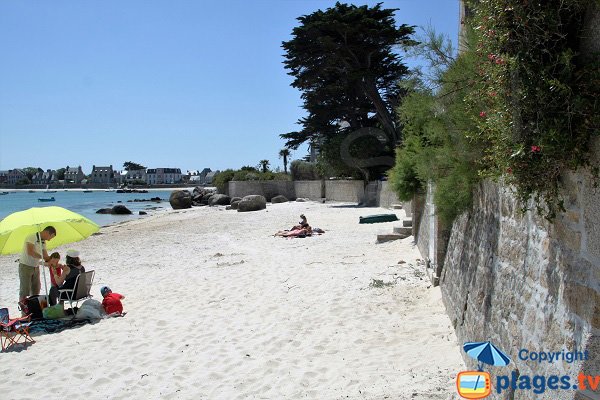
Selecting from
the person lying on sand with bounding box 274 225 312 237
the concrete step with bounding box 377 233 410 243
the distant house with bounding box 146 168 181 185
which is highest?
the distant house with bounding box 146 168 181 185

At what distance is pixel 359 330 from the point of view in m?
5.98

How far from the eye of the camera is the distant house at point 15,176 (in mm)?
153587

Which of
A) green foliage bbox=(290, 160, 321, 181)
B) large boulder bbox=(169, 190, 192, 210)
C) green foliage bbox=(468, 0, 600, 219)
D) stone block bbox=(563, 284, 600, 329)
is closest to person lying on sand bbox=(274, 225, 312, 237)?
green foliage bbox=(468, 0, 600, 219)

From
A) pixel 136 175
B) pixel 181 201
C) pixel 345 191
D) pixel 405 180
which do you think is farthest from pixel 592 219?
pixel 136 175

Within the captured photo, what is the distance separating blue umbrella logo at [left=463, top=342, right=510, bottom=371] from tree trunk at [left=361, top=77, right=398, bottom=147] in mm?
26588

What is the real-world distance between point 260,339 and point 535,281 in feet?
12.1

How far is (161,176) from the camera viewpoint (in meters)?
152

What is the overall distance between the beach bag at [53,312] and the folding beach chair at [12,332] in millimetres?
558

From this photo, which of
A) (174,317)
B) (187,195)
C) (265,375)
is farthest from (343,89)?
(265,375)

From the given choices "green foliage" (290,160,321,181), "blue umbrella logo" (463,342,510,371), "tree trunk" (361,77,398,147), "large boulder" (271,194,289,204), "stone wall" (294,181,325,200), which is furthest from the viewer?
"green foliage" (290,160,321,181)

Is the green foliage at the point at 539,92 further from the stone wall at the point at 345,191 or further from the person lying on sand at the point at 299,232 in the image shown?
the stone wall at the point at 345,191

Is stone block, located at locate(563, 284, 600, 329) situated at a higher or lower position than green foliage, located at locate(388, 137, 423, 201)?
lower

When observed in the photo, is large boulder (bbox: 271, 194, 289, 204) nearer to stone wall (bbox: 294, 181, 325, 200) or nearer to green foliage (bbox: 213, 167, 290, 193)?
stone wall (bbox: 294, 181, 325, 200)

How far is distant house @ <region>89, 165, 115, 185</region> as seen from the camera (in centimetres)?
15088
